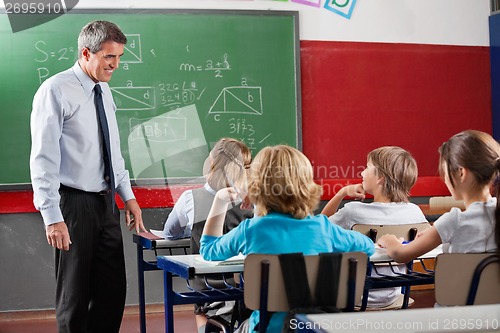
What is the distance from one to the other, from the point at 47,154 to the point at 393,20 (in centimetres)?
338

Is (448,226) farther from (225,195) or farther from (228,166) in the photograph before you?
(228,166)

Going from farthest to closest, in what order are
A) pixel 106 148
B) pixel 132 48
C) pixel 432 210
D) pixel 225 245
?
pixel 432 210 < pixel 132 48 < pixel 106 148 < pixel 225 245

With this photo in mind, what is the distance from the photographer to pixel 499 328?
3.73ft

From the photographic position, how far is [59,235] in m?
2.60

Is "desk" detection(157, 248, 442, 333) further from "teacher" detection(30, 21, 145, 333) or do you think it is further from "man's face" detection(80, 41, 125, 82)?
"man's face" detection(80, 41, 125, 82)

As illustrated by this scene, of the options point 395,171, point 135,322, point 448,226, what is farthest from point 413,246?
point 135,322

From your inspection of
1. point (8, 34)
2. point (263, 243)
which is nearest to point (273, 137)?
point (8, 34)

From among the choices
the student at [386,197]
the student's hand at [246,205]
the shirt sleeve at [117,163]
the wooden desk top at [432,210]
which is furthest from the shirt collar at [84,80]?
the wooden desk top at [432,210]

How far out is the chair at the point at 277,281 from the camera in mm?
1971

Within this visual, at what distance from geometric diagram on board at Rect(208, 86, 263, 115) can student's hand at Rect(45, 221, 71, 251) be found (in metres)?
2.42

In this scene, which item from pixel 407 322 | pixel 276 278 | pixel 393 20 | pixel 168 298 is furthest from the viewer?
pixel 393 20

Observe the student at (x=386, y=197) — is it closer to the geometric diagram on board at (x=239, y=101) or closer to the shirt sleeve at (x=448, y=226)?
the shirt sleeve at (x=448, y=226)

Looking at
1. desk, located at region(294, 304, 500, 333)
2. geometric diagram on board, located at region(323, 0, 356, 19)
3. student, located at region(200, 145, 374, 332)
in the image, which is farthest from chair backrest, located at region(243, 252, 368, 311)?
geometric diagram on board, located at region(323, 0, 356, 19)

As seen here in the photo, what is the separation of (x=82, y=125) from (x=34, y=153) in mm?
220
